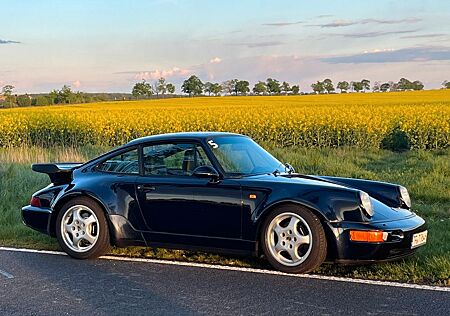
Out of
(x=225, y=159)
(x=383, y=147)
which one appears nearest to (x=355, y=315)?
(x=225, y=159)

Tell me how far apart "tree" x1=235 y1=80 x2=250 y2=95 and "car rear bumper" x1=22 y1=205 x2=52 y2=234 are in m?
66.4

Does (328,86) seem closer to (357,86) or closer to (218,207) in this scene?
(357,86)

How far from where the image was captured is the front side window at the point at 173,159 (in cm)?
636

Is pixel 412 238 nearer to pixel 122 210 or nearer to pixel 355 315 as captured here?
pixel 355 315

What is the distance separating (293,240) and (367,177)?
288 inches

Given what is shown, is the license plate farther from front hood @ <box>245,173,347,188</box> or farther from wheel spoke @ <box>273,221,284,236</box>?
wheel spoke @ <box>273,221,284,236</box>

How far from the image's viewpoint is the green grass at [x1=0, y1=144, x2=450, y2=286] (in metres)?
5.78

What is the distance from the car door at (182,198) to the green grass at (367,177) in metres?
0.46

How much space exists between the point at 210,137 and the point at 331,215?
1.65 meters

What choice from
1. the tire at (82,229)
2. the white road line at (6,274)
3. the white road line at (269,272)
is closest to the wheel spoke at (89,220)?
the tire at (82,229)

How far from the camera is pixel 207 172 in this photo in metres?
6.07

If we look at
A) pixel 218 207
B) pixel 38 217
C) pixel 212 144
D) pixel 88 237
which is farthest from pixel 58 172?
pixel 218 207

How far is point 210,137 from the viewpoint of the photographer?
21.6 feet

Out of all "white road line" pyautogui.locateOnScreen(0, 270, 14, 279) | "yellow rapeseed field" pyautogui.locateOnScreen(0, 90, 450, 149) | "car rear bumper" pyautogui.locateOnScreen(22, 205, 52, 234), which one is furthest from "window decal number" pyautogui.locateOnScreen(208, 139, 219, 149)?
"yellow rapeseed field" pyautogui.locateOnScreen(0, 90, 450, 149)
